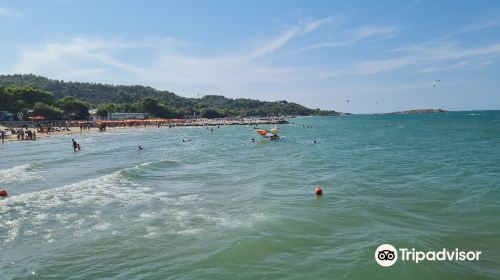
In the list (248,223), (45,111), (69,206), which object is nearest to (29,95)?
(45,111)

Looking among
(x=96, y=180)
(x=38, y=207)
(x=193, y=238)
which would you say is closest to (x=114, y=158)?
(x=96, y=180)

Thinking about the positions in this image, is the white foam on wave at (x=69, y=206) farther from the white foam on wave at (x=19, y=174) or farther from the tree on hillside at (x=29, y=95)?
the tree on hillside at (x=29, y=95)

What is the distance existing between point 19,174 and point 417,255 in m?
25.8

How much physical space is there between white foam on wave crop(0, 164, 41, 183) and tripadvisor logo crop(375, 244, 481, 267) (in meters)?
21.9

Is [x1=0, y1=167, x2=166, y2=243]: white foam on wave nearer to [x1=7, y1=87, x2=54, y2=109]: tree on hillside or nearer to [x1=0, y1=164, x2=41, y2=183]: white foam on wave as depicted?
[x1=0, y1=164, x2=41, y2=183]: white foam on wave

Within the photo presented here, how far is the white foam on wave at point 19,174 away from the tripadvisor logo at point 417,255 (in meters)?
21.9

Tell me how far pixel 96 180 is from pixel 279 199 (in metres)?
11.9

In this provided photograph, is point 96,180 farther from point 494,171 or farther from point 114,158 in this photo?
point 494,171

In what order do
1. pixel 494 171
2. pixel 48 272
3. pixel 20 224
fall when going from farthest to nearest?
1. pixel 494 171
2. pixel 20 224
3. pixel 48 272

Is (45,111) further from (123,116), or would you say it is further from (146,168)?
(146,168)

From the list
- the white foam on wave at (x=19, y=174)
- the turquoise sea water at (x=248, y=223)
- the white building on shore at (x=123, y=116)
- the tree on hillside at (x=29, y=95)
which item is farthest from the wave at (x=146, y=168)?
the white building on shore at (x=123, y=116)

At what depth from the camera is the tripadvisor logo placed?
10.5 metres

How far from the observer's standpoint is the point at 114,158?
1499 inches

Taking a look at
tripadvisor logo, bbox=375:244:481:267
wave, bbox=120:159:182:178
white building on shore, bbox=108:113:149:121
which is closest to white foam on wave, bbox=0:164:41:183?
wave, bbox=120:159:182:178
